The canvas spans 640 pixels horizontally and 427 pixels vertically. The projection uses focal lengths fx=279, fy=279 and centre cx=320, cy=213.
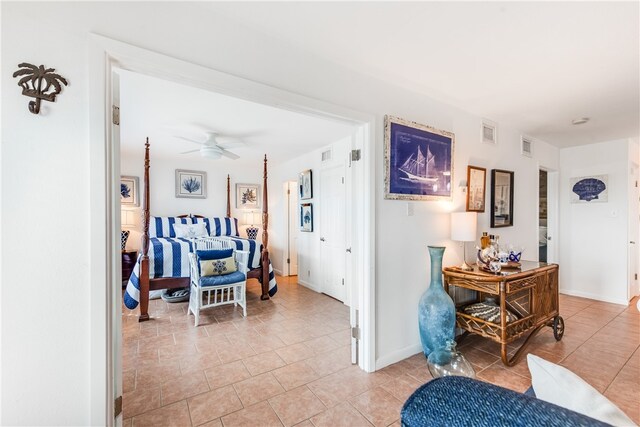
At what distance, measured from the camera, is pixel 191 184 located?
5.96 metres

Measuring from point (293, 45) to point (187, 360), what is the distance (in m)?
2.68

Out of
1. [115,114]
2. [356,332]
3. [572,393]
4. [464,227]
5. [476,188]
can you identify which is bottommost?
[356,332]

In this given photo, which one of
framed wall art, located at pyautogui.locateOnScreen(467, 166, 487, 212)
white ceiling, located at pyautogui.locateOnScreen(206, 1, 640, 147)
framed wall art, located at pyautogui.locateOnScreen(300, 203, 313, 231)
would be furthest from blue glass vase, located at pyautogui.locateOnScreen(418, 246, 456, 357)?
framed wall art, located at pyautogui.locateOnScreen(300, 203, 313, 231)

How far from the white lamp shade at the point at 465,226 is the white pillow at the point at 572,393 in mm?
1915

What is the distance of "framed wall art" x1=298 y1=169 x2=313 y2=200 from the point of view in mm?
4852

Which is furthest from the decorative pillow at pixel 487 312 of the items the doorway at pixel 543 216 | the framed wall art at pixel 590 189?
the doorway at pixel 543 216

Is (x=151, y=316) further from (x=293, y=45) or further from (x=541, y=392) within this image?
(x=541, y=392)

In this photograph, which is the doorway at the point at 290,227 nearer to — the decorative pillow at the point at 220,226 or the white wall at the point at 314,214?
the white wall at the point at 314,214

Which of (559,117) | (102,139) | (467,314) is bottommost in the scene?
(467,314)

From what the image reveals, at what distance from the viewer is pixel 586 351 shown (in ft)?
8.58

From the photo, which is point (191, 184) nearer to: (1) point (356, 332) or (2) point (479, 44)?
(1) point (356, 332)

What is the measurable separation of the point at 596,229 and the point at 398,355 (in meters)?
4.00

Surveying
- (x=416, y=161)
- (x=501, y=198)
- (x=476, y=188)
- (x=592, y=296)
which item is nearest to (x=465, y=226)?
(x=476, y=188)

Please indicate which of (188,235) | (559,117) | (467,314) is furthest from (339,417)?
(188,235)
